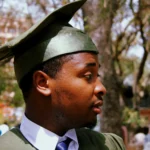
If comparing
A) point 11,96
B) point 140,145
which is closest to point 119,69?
point 11,96

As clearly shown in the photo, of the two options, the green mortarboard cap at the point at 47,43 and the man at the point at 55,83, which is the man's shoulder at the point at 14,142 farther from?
the green mortarboard cap at the point at 47,43

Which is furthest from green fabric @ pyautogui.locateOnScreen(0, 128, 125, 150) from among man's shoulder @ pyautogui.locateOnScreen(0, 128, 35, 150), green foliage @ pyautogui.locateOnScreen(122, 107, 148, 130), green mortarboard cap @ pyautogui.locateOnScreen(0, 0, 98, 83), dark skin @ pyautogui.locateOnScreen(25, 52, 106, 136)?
green foliage @ pyautogui.locateOnScreen(122, 107, 148, 130)

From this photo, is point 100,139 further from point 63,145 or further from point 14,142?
point 14,142

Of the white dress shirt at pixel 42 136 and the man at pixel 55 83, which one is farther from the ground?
the man at pixel 55 83

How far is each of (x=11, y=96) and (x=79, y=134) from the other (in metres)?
10.5

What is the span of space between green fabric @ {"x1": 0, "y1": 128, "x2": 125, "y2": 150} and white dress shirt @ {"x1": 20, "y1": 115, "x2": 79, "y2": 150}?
0.07 feet

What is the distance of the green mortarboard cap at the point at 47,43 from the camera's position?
1452mm

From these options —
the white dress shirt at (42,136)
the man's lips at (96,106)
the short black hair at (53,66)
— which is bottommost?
the white dress shirt at (42,136)

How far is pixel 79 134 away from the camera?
1.61m

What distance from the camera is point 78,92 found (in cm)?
142

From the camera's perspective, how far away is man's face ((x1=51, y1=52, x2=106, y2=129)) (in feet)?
4.66

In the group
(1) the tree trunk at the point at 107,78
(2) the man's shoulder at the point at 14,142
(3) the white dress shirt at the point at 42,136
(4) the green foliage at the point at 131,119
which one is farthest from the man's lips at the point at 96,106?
(4) the green foliage at the point at 131,119

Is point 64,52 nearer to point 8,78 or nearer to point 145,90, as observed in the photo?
point 8,78

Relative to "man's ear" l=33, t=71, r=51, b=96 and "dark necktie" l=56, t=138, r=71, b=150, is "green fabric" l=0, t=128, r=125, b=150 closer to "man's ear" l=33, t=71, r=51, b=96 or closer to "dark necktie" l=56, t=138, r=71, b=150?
"dark necktie" l=56, t=138, r=71, b=150
